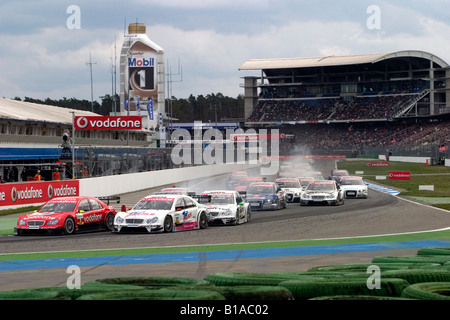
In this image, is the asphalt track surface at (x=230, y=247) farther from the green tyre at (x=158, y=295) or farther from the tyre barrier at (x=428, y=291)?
the tyre barrier at (x=428, y=291)

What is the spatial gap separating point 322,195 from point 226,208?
8.68 m

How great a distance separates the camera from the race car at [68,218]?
760 inches

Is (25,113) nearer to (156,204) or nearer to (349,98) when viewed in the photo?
(156,204)

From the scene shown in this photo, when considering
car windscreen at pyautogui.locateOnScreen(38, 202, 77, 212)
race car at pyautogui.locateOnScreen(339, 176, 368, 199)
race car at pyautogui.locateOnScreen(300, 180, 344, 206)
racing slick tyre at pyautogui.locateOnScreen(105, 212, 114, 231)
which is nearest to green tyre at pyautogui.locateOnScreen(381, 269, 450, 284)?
car windscreen at pyautogui.locateOnScreen(38, 202, 77, 212)

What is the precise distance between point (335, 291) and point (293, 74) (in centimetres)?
11907

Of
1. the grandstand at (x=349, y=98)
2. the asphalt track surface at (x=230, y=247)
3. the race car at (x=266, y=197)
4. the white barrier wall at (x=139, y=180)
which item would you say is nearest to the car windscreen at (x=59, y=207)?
the asphalt track surface at (x=230, y=247)

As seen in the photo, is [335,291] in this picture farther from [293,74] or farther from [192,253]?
[293,74]

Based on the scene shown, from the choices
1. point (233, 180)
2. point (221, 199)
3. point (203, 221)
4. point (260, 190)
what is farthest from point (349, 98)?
point (203, 221)

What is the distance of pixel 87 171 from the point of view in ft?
116

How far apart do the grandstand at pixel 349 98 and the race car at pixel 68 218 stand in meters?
85.8

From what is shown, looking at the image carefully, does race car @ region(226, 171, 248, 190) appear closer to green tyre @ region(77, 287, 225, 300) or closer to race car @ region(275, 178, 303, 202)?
→ race car @ region(275, 178, 303, 202)

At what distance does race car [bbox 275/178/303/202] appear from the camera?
32.9 meters
